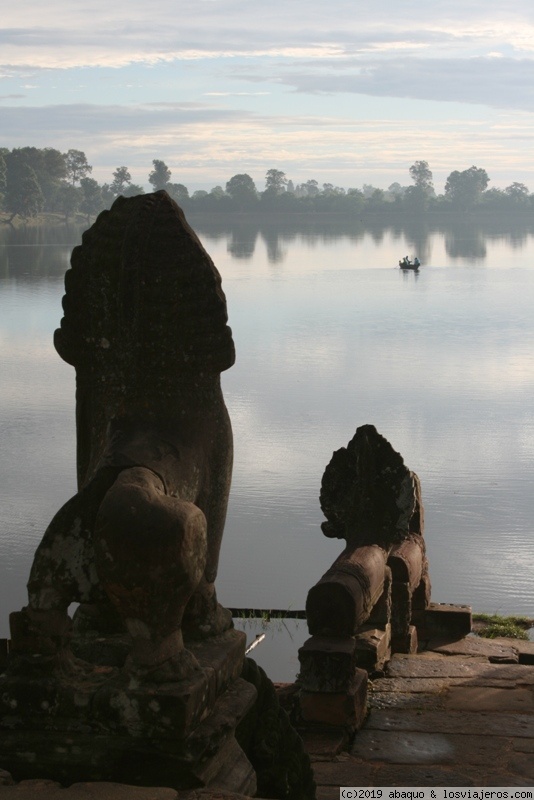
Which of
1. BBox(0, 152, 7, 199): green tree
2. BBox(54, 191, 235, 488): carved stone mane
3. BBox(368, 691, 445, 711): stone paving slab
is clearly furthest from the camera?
BBox(0, 152, 7, 199): green tree

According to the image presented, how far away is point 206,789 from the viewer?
3.06m

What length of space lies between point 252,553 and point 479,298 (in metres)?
29.4

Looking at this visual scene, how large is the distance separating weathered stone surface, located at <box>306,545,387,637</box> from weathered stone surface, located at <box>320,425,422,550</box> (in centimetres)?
62

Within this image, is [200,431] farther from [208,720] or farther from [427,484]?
[427,484]

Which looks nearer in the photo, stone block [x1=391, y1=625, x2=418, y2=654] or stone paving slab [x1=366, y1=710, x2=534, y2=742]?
stone paving slab [x1=366, y1=710, x2=534, y2=742]

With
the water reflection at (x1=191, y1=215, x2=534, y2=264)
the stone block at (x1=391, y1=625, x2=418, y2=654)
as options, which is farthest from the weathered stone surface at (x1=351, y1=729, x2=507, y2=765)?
the water reflection at (x1=191, y1=215, x2=534, y2=264)

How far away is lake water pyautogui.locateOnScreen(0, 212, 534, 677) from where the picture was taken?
11.1 meters

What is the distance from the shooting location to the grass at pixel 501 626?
318 inches

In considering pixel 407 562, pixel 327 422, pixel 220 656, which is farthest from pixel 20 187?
pixel 220 656

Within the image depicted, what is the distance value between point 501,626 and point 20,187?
85.6 m

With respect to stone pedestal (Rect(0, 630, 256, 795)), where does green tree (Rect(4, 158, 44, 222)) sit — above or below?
above

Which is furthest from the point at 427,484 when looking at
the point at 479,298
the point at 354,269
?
the point at 354,269

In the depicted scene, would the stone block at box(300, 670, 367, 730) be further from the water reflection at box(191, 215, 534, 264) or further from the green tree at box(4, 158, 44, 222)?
the green tree at box(4, 158, 44, 222)

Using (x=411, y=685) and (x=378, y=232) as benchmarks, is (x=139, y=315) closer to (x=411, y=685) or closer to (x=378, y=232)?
(x=411, y=685)
